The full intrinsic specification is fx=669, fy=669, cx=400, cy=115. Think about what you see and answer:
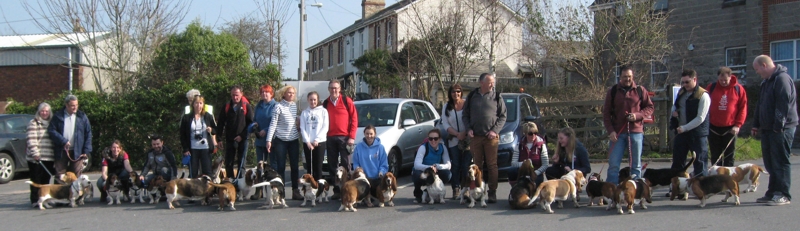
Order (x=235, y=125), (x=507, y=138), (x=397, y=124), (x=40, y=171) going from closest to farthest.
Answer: (x=40, y=171), (x=235, y=125), (x=507, y=138), (x=397, y=124)

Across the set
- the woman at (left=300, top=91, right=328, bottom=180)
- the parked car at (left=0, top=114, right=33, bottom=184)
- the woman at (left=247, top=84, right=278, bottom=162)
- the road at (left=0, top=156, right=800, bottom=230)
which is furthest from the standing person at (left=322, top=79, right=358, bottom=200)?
the parked car at (left=0, top=114, right=33, bottom=184)

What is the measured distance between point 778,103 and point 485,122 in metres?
3.36

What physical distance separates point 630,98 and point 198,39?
16.7 meters

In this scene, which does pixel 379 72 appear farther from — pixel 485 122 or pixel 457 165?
pixel 485 122

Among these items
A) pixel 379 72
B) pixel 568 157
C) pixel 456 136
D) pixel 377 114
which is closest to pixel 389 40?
pixel 379 72

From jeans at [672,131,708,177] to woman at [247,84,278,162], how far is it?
18.2 feet

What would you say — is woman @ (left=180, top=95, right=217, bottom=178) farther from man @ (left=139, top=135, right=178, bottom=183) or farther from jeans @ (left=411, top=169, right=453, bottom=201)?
jeans @ (left=411, top=169, right=453, bottom=201)

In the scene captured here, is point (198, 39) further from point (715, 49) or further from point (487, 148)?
point (715, 49)

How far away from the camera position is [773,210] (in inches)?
299

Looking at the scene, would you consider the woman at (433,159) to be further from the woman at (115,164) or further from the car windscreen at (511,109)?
the woman at (115,164)

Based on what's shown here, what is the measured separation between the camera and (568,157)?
8672 millimetres

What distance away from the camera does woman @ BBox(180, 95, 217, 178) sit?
31.4ft

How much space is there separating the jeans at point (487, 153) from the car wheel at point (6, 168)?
9.93 m

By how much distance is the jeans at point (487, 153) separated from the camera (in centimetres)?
853
